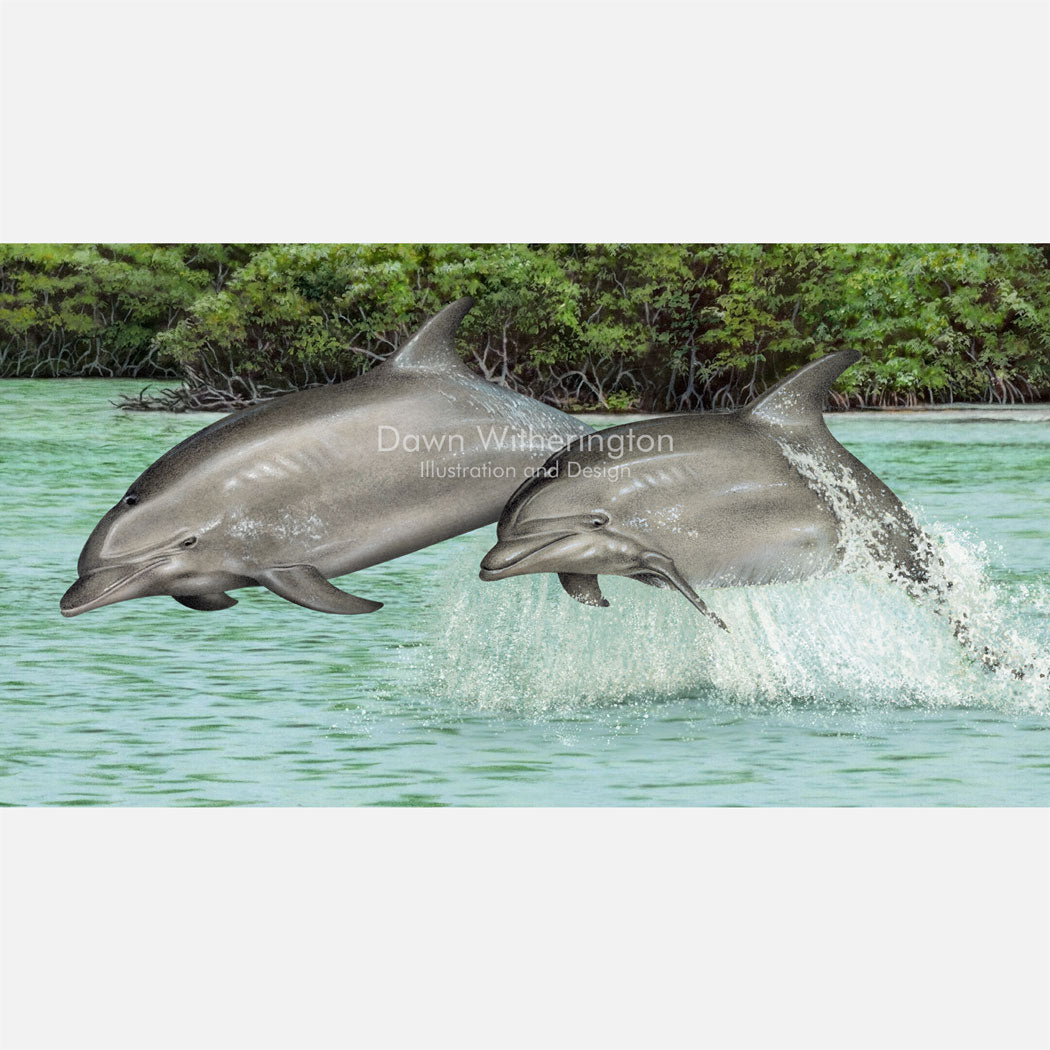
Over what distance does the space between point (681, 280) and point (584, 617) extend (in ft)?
7.30

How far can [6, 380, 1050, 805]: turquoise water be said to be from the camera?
11.0 metres

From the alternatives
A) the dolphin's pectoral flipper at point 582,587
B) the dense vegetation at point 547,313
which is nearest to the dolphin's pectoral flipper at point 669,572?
the dolphin's pectoral flipper at point 582,587

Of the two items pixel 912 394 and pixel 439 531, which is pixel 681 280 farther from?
pixel 439 531

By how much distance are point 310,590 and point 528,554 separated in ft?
3.77

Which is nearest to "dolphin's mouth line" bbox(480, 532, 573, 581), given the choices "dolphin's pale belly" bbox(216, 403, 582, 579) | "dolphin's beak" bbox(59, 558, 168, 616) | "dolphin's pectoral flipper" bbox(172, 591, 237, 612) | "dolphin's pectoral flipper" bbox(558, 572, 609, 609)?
"dolphin's pectoral flipper" bbox(558, 572, 609, 609)

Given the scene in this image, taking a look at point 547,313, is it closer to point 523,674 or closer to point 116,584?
point 523,674

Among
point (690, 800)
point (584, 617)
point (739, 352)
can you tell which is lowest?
point (690, 800)

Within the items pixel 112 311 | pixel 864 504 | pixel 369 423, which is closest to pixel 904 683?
pixel 864 504

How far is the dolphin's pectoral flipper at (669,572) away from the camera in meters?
10.6

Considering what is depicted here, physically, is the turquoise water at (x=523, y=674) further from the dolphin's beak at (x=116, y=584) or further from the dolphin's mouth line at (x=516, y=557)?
the dolphin's mouth line at (x=516, y=557)

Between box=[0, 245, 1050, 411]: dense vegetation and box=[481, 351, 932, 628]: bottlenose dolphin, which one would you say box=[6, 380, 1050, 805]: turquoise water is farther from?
box=[481, 351, 932, 628]: bottlenose dolphin

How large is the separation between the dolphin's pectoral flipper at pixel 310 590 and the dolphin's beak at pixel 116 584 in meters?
0.56

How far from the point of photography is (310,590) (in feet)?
35.7

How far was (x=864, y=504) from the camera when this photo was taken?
11250 millimetres
